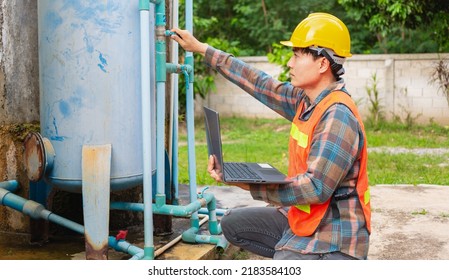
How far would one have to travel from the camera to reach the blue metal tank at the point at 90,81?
107 inches

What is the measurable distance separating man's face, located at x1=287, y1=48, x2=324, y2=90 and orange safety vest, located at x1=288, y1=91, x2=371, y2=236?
3.9 inches

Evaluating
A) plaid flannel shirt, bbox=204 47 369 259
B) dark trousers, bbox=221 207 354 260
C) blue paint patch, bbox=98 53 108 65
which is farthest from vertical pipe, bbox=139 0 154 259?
plaid flannel shirt, bbox=204 47 369 259

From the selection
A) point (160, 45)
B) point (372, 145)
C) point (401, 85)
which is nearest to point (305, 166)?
point (160, 45)

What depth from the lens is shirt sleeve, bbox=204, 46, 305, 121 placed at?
8.84 ft

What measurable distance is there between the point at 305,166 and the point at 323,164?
157 mm

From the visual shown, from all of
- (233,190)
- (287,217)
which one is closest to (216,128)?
(287,217)

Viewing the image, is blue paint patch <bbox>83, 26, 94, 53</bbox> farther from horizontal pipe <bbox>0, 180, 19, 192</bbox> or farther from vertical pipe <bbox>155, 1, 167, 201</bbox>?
horizontal pipe <bbox>0, 180, 19, 192</bbox>

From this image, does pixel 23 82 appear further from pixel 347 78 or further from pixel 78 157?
pixel 347 78

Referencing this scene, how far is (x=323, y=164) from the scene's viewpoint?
2.14 metres

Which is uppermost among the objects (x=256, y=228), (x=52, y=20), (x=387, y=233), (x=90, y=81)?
(x=52, y=20)

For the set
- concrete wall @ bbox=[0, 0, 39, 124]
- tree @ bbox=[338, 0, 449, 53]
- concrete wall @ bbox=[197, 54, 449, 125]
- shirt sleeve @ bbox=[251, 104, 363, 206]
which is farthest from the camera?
concrete wall @ bbox=[197, 54, 449, 125]

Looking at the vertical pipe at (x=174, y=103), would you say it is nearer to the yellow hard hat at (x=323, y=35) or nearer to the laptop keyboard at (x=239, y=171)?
the laptop keyboard at (x=239, y=171)

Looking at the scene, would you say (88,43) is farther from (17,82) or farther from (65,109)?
(17,82)

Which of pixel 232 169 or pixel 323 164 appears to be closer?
pixel 323 164
